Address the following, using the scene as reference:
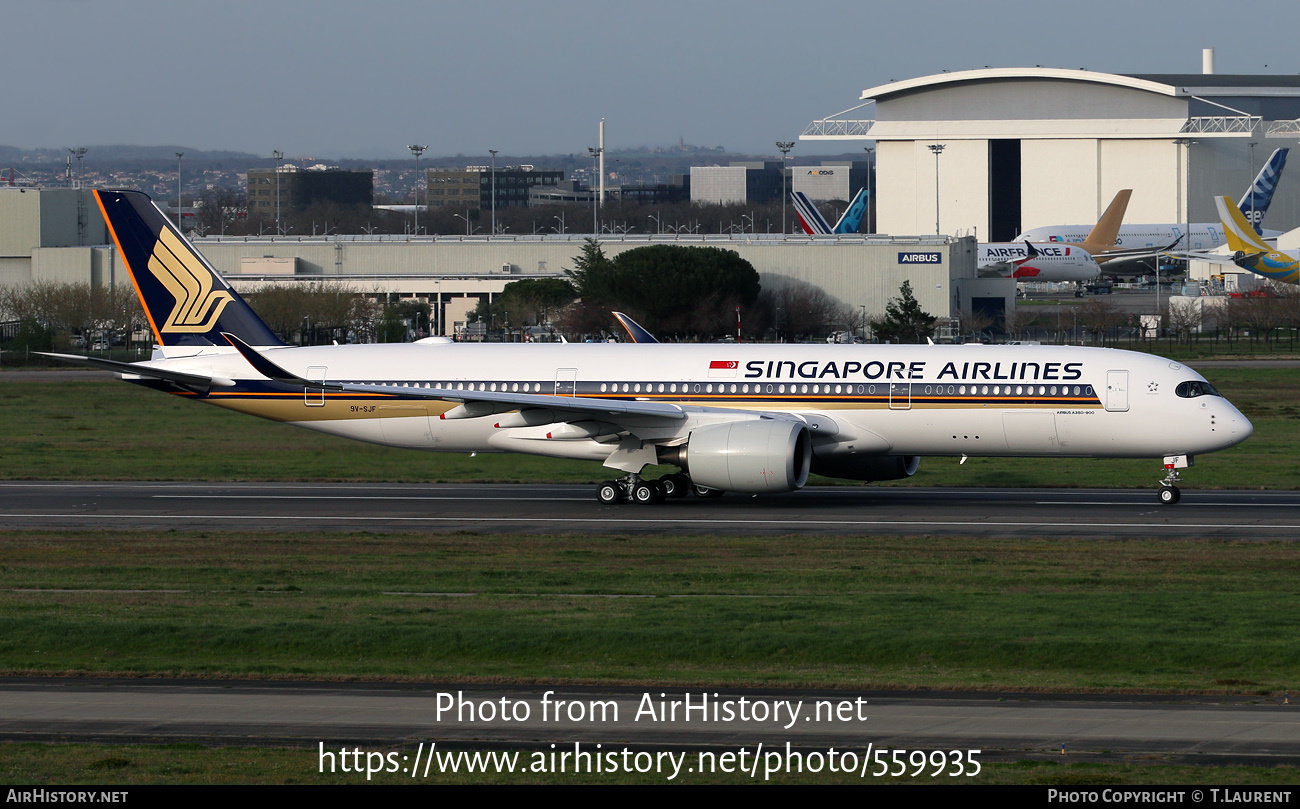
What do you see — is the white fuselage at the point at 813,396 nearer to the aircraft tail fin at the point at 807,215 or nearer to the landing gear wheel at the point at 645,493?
the landing gear wheel at the point at 645,493

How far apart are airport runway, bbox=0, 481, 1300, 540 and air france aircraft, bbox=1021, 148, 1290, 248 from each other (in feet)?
398

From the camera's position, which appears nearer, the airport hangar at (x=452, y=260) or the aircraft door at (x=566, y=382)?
the aircraft door at (x=566, y=382)

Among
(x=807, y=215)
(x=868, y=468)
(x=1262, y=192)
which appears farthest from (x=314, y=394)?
(x=1262, y=192)

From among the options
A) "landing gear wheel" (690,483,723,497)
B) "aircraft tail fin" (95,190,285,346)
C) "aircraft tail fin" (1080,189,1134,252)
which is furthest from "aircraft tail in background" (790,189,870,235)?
"landing gear wheel" (690,483,723,497)

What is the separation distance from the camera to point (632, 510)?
34.1m

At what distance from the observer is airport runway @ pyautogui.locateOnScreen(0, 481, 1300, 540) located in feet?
101

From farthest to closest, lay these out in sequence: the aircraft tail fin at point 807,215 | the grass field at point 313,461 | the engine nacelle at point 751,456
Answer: the aircraft tail fin at point 807,215
the grass field at point 313,461
the engine nacelle at point 751,456

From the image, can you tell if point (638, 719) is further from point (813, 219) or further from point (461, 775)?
point (813, 219)

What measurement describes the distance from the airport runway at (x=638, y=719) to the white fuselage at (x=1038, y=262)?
12717 centimetres

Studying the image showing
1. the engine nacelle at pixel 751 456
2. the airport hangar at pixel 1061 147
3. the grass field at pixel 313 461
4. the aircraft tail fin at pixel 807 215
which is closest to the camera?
the engine nacelle at pixel 751 456

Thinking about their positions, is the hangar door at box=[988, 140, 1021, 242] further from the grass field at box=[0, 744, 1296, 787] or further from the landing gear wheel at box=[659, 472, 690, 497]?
the grass field at box=[0, 744, 1296, 787]

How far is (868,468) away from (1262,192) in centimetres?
13400

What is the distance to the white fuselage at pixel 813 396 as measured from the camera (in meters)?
33.7

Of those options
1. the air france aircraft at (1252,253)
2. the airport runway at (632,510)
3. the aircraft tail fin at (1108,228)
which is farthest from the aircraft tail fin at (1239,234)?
the airport runway at (632,510)
